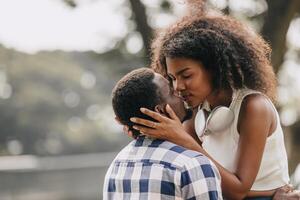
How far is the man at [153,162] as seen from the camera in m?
2.68

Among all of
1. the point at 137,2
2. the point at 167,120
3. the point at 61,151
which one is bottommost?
the point at 61,151

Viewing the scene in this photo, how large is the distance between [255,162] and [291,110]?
473 cm

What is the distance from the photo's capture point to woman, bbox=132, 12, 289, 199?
2932mm

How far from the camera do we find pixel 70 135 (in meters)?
38.0

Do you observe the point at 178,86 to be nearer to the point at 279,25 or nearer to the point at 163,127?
the point at 163,127

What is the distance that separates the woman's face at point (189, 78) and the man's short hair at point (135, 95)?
0.55 ft

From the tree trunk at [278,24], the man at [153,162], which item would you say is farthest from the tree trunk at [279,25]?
the man at [153,162]

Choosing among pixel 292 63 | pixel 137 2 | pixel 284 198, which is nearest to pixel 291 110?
pixel 292 63

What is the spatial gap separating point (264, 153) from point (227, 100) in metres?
0.26

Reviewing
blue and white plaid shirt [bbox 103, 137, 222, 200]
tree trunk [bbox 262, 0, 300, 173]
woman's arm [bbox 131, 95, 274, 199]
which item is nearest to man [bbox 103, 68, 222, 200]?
blue and white plaid shirt [bbox 103, 137, 222, 200]

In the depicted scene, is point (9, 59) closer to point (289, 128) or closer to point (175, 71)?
point (289, 128)

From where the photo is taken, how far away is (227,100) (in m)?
3.15

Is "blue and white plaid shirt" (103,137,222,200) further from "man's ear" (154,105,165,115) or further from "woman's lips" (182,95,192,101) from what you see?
"woman's lips" (182,95,192,101)

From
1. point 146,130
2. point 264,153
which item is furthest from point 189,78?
point 264,153
